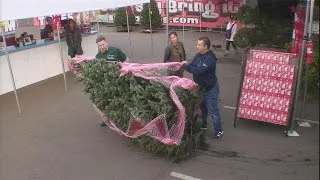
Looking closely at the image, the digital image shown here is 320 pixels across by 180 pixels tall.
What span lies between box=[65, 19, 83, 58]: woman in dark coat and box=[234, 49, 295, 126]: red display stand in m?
6.26

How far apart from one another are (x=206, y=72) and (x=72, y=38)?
6.49 metres

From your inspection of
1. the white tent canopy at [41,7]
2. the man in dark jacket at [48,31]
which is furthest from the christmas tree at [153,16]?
the white tent canopy at [41,7]

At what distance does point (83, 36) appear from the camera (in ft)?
41.2

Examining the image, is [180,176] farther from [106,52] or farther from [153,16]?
[153,16]

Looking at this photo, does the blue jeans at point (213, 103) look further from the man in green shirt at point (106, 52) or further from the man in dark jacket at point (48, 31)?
the man in dark jacket at point (48, 31)

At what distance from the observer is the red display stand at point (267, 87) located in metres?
6.46

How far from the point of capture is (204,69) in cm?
596

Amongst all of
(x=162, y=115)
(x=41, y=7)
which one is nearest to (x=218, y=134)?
(x=162, y=115)

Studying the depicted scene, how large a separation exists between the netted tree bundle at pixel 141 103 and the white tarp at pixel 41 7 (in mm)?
1754

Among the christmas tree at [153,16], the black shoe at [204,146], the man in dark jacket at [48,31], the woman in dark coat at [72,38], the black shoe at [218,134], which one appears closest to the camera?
the black shoe at [204,146]

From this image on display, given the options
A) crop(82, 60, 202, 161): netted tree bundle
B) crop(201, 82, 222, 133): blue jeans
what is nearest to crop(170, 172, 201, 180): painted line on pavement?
crop(82, 60, 202, 161): netted tree bundle

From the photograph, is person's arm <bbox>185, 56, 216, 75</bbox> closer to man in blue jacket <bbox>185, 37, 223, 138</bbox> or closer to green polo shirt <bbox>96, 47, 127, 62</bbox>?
man in blue jacket <bbox>185, 37, 223, 138</bbox>

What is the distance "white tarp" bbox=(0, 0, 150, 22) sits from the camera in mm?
6816

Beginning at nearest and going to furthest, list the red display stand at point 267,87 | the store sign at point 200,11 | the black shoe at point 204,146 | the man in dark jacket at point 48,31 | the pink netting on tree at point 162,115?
the pink netting on tree at point 162,115 → the black shoe at point 204,146 → the red display stand at point 267,87 → the man in dark jacket at point 48,31 → the store sign at point 200,11
